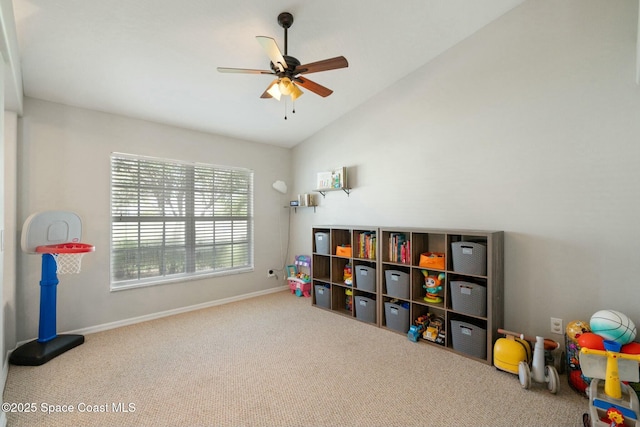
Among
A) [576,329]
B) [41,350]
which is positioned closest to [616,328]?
[576,329]

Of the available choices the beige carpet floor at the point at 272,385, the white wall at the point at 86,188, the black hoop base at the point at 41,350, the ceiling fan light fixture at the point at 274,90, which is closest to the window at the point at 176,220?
the white wall at the point at 86,188

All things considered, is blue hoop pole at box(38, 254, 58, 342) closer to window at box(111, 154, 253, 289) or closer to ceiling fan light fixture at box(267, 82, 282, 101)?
window at box(111, 154, 253, 289)

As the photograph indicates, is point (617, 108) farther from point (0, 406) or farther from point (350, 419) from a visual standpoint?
point (0, 406)

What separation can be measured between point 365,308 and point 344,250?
760 mm

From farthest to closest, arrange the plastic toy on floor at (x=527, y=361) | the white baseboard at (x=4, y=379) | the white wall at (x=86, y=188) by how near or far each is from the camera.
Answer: the white wall at (x=86, y=188) → the plastic toy on floor at (x=527, y=361) → the white baseboard at (x=4, y=379)

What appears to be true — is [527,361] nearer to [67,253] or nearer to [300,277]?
[300,277]

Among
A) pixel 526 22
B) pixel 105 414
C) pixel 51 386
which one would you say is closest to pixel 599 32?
pixel 526 22

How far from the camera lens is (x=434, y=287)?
2912 mm

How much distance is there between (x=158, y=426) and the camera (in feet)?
5.65

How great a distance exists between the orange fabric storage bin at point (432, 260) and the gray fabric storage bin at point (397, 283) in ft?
0.81

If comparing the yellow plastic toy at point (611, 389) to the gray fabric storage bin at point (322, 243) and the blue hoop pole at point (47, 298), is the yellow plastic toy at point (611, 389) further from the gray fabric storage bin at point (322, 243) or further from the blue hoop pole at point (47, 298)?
the blue hoop pole at point (47, 298)

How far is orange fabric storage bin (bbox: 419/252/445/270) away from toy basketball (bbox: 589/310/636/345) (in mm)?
1138

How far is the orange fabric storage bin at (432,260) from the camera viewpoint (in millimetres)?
2818

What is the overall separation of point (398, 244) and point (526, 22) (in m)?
2.41
